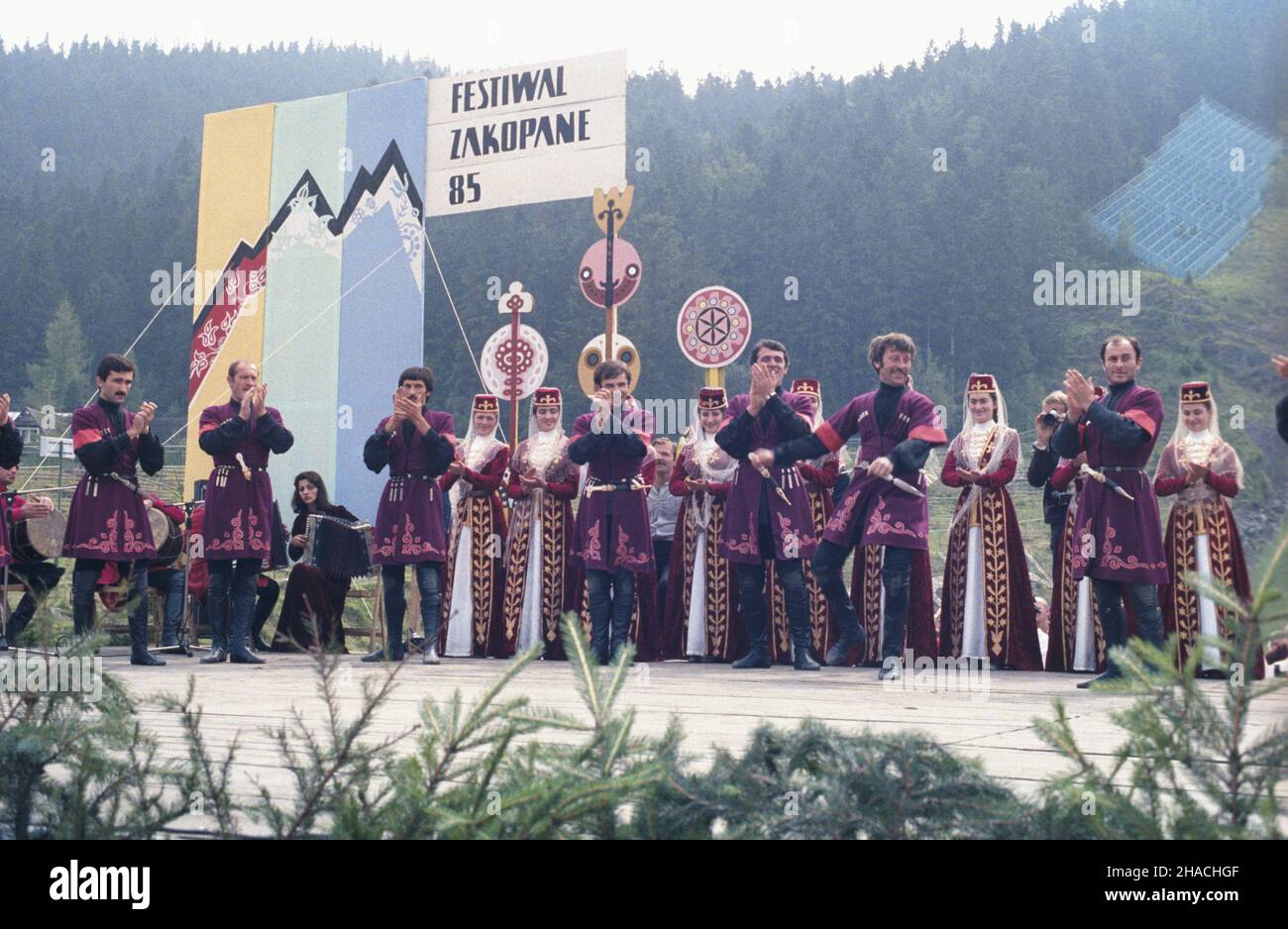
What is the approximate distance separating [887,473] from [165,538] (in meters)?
4.69

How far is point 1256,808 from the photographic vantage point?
166 centimetres

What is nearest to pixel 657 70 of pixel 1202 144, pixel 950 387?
pixel 1202 144

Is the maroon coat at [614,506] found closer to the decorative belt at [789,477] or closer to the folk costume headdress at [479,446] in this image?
the decorative belt at [789,477]

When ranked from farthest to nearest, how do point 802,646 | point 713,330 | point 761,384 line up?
1. point 713,330
2. point 802,646
3. point 761,384

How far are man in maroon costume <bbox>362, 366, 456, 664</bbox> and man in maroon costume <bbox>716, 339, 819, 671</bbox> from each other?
173 cm

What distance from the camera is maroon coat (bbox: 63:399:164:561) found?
7609 millimetres

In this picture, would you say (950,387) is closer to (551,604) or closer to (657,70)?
(657,70)

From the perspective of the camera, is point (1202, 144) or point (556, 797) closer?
point (556, 797)

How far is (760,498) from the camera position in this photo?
7.80 metres

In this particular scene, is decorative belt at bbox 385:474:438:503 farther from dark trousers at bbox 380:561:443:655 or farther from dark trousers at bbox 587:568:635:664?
dark trousers at bbox 587:568:635:664

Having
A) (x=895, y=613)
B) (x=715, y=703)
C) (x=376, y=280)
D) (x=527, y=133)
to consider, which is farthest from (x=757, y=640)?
(x=376, y=280)

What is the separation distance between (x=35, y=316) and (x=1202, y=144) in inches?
1954

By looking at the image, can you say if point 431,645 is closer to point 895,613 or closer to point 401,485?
point 401,485

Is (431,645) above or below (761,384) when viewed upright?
below
